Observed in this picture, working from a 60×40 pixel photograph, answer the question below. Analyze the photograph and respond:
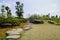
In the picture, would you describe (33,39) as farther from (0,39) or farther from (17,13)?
(17,13)

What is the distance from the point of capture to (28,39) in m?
7.80

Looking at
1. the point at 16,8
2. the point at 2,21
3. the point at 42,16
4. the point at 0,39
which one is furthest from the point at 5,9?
the point at 0,39

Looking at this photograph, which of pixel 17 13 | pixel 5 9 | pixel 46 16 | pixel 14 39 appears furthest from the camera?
pixel 46 16

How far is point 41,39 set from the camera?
25.7ft

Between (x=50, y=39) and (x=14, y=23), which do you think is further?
(x=14, y=23)

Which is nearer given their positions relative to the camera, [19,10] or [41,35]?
[41,35]

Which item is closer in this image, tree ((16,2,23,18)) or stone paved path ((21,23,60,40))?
stone paved path ((21,23,60,40))

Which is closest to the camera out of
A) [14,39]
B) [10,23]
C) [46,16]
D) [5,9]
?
[14,39]

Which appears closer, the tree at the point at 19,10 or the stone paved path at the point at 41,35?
the stone paved path at the point at 41,35

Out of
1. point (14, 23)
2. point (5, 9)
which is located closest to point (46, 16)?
point (5, 9)

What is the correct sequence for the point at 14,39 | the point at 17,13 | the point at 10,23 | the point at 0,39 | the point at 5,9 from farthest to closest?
the point at 17,13 < the point at 5,9 < the point at 10,23 < the point at 0,39 < the point at 14,39

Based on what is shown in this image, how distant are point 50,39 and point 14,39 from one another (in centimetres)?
194

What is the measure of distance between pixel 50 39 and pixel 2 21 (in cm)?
1024

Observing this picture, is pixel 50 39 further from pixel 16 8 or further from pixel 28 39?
pixel 16 8
